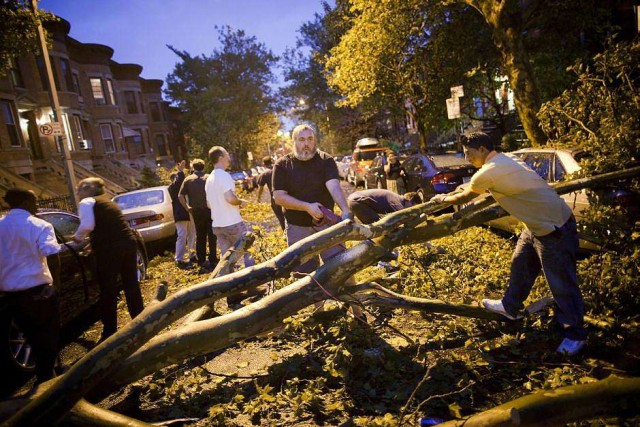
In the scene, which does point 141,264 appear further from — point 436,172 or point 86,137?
point 86,137

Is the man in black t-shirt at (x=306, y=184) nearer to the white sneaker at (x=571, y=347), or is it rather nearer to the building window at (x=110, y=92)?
the white sneaker at (x=571, y=347)

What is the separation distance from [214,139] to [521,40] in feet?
114

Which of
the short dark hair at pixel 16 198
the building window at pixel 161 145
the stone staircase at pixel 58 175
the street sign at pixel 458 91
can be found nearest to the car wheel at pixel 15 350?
the short dark hair at pixel 16 198

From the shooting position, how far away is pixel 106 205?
4.45 m

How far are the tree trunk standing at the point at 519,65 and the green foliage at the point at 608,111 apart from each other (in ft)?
13.7

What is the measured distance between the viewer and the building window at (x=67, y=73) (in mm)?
25422

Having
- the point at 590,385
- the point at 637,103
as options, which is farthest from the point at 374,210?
the point at 590,385

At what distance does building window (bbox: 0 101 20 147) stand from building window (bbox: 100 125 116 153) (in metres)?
9.82

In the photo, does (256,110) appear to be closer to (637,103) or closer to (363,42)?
(363,42)

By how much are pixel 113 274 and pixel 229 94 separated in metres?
39.1

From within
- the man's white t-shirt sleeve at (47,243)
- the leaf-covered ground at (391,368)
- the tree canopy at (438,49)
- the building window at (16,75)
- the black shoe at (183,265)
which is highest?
the building window at (16,75)

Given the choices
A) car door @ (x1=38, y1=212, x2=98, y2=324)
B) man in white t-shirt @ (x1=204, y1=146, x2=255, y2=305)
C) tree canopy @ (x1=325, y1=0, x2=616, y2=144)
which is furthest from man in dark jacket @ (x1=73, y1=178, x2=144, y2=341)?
tree canopy @ (x1=325, y1=0, x2=616, y2=144)

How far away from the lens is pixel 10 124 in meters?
20.1

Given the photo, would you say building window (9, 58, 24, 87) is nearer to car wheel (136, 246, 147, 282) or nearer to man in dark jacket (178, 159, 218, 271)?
man in dark jacket (178, 159, 218, 271)
